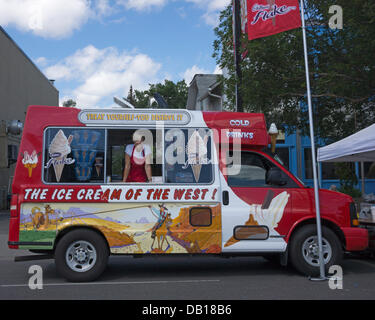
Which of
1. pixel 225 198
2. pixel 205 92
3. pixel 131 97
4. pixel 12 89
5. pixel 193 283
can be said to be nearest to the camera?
pixel 193 283

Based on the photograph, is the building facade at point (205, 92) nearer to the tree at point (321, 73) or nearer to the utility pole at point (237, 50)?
the utility pole at point (237, 50)

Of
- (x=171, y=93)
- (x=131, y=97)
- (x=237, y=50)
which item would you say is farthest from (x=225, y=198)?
(x=131, y=97)

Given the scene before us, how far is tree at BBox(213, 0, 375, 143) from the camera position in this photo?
11.4 meters

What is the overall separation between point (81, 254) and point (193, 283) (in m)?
1.82

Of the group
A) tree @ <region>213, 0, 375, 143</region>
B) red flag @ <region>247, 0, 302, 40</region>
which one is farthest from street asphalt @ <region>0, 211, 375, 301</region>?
tree @ <region>213, 0, 375, 143</region>

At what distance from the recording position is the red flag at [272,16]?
8164 mm

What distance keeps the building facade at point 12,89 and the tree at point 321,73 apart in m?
13.8

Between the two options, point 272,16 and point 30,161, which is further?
point 272,16

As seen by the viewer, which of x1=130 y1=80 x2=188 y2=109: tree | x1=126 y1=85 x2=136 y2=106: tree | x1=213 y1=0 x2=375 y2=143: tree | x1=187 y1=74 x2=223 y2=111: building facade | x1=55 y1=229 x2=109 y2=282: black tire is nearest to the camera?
x1=55 y1=229 x2=109 y2=282: black tire

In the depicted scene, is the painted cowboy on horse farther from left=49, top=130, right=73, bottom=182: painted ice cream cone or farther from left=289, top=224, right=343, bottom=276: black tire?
left=289, top=224, right=343, bottom=276: black tire

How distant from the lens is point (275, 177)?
7070 mm

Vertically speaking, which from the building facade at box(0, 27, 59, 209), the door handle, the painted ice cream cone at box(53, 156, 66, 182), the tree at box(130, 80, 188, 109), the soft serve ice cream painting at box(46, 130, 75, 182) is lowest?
the door handle

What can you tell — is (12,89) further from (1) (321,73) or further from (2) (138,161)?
(2) (138,161)

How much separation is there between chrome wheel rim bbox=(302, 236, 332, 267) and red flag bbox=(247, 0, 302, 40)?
3.94 metres
